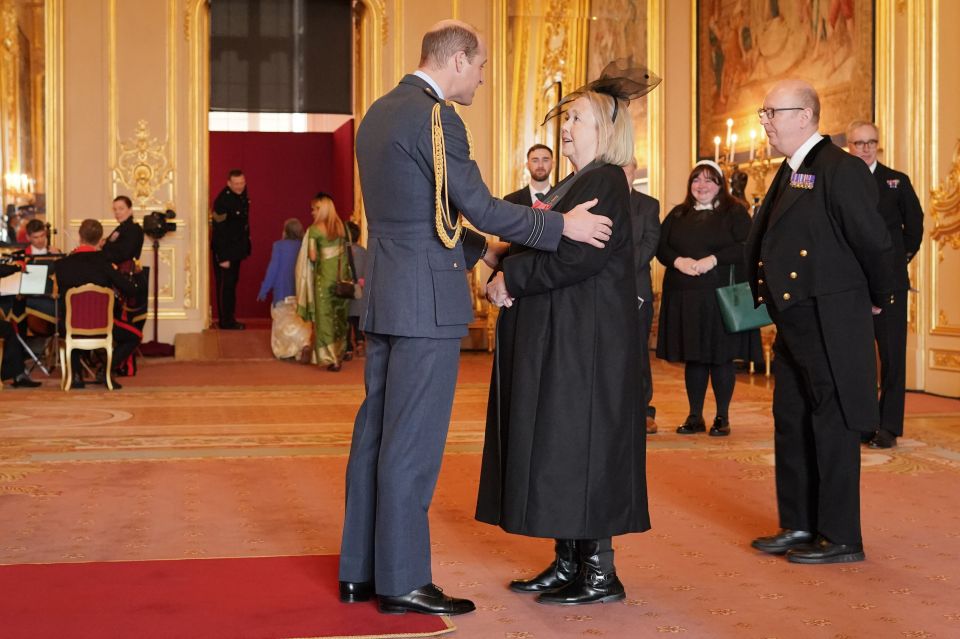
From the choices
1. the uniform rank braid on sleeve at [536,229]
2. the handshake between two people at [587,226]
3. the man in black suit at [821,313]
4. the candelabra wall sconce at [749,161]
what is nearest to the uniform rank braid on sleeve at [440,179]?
the uniform rank braid on sleeve at [536,229]

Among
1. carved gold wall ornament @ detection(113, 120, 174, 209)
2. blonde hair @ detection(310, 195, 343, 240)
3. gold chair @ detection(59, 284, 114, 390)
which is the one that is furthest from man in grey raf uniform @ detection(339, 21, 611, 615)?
carved gold wall ornament @ detection(113, 120, 174, 209)

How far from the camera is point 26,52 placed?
12742 mm

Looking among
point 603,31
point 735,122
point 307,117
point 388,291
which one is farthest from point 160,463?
point 307,117

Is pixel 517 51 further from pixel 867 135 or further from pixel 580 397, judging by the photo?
pixel 580 397

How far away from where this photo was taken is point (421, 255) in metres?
3.10

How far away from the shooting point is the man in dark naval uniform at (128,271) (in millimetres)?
9367

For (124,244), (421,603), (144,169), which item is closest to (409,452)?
(421,603)

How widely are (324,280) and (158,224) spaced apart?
114 inches

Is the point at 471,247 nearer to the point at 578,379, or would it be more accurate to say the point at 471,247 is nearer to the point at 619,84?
the point at 578,379

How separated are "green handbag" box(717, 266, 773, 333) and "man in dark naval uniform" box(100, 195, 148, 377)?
490cm

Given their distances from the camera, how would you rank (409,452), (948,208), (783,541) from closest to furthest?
1. (409,452)
2. (783,541)
3. (948,208)

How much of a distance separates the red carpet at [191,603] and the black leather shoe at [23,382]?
580 cm

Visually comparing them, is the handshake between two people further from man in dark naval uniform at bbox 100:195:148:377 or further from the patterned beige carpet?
man in dark naval uniform at bbox 100:195:148:377

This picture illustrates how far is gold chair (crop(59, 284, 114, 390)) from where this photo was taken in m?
8.72
